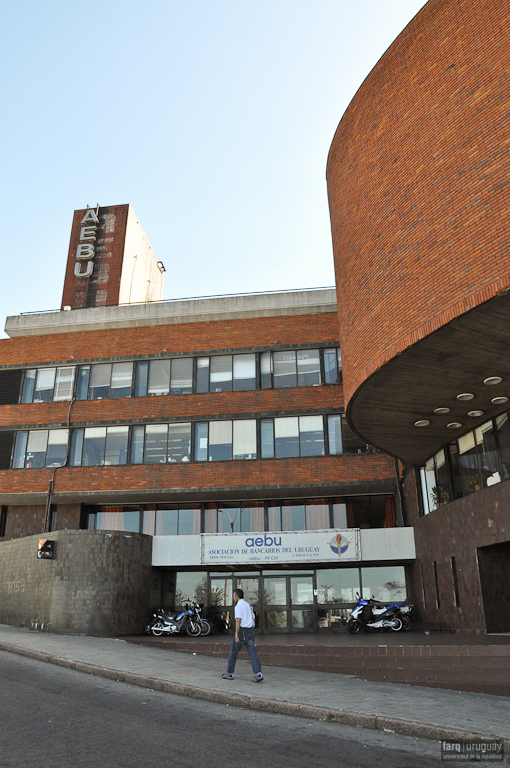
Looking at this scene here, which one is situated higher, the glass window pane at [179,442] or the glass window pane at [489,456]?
the glass window pane at [179,442]

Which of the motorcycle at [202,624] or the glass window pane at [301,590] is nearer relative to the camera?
the motorcycle at [202,624]

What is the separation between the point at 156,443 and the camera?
25266 millimetres

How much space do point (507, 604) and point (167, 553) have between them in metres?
12.4

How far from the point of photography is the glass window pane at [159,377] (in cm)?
2619

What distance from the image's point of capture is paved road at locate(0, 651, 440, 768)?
18.6 feet

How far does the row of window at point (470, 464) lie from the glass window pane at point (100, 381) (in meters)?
14.2

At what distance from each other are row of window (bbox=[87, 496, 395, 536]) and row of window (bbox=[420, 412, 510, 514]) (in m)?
5.05

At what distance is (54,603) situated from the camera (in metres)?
20.0

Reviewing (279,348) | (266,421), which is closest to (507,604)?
(266,421)

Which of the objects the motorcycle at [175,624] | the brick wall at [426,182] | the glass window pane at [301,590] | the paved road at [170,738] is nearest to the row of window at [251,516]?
the glass window pane at [301,590]

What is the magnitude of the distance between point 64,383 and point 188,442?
6.53 m

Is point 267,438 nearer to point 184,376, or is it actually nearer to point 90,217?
point 184,376

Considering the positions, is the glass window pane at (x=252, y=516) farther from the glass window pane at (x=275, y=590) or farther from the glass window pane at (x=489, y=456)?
the glass window pane at (x=489, y=456)

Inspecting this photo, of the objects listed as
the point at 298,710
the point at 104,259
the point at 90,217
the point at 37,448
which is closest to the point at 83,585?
the point at 37,448
